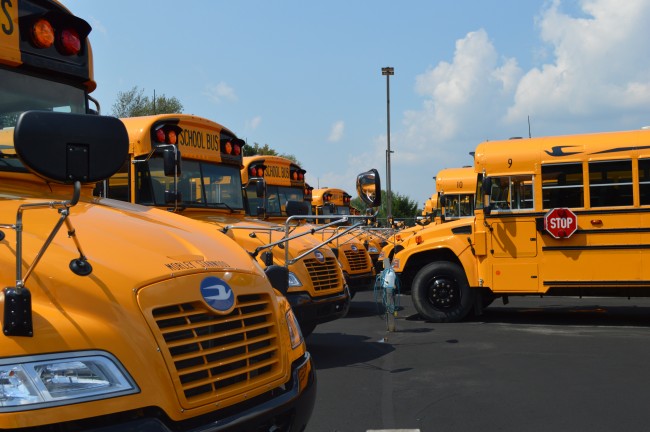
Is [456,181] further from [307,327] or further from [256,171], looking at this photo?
[307,327]

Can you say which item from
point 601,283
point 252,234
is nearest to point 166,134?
point 252,234

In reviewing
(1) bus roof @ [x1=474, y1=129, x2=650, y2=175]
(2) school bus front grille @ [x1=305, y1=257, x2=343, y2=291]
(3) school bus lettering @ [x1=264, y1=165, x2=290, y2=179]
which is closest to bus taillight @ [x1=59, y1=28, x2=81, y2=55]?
(2) school bus front grille @ [x1=305, y1=257, x2=343, y2=291]

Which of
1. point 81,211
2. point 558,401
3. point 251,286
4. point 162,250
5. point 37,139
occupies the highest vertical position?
point 37,139

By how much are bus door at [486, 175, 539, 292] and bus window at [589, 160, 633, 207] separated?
88 centimetres

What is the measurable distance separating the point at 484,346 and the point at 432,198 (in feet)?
46.6

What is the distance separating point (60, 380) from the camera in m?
2.08

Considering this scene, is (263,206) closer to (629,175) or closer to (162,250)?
(629,175)

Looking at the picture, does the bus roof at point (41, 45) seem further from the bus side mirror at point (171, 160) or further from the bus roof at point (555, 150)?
the bus roof at point (555, 150)

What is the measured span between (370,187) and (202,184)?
3.09 m

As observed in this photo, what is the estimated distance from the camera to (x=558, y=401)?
5.33m

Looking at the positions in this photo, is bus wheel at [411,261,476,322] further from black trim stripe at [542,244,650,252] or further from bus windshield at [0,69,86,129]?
bus windshield at [0,69,86,129]

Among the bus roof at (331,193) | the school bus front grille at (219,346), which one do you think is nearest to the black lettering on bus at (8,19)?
the school bus front grille at (219,346)

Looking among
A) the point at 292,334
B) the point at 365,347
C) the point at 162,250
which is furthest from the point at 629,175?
the point at 162,250

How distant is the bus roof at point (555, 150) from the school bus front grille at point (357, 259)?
2633 mm
